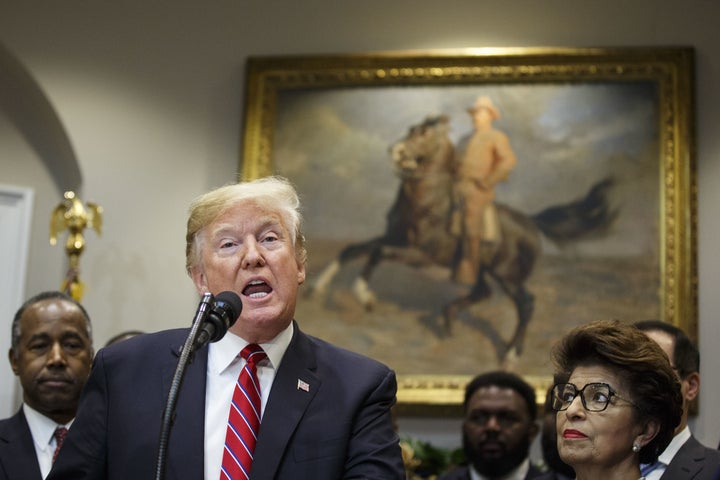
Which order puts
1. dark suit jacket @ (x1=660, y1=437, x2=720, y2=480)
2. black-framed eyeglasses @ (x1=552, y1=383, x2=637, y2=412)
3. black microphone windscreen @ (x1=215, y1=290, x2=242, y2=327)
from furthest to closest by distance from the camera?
dark suit jacket @ (x1=660, y1=437, x2=720, y2=480), black-framed eyeglasses @ (x1=552, y1=383, x2=637, y2=412), black microphone windscreen @ (x1=215, y1=290, x2=242, y2=327)

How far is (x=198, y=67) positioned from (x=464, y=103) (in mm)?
1870

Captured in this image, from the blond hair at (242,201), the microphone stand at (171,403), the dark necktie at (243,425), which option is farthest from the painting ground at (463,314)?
the microphone stand at (171,403)

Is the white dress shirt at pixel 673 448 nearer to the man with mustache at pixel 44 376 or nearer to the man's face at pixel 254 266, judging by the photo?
the man's face at pixel 254 266

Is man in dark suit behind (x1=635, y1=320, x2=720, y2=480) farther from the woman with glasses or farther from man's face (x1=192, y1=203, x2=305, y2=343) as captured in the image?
man's face (x1=192, y1=203, x2=305, y2=343)

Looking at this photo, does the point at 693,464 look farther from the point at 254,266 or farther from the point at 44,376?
the point at 44,376

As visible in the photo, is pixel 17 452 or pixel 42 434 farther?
pixel 42 434

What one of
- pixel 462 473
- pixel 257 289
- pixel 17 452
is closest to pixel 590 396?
pixel 257 289

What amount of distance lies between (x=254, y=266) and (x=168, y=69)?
4.80 meters

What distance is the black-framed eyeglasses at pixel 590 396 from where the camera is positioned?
324 cm

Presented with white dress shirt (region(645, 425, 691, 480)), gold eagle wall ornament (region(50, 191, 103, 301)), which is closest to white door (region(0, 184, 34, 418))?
gold eagle wall ornament (region(50, 191, 103, 301))

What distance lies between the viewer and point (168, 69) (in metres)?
7.53

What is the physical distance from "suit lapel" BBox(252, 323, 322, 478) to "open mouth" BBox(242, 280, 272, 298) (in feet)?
0.55

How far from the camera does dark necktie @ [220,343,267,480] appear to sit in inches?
109

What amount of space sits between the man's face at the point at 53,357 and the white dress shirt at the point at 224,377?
1.85m
